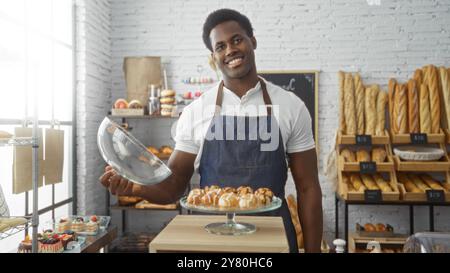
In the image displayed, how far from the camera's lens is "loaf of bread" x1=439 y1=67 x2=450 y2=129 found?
3.92m

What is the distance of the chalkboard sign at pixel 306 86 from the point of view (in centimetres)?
432

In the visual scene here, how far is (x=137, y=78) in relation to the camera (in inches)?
173

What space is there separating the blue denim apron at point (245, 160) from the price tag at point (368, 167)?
2319mm

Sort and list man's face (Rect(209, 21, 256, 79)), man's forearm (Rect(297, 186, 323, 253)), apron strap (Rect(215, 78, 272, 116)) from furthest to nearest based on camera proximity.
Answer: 1. apron strap (Rect(215, 78, 272, 116))
2. man's face (Rect(209, 21, 256, 79))
3. man's forearm (Rect(297, 186, 323, 253))

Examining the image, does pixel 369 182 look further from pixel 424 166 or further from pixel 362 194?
pixel 424 166

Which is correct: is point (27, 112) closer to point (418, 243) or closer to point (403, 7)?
point (418, 243)

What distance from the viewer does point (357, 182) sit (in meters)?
3.87

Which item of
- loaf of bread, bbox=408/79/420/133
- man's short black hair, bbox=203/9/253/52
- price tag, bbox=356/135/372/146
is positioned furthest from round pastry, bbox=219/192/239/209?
loaf of bread, bbox=408/79/420/133

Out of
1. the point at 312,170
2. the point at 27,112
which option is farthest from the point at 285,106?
Result: the point at 27,112

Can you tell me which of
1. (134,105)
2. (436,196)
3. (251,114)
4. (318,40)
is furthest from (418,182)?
(134,105)

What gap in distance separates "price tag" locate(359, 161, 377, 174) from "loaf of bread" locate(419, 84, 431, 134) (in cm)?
64

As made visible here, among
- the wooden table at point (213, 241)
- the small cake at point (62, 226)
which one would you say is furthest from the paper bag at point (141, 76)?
the wooden table at point (213, 241)

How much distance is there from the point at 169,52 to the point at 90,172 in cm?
158

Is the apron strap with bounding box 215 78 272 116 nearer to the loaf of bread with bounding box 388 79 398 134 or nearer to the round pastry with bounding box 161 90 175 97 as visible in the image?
the round pastry with bounding box 161 90 175 97
